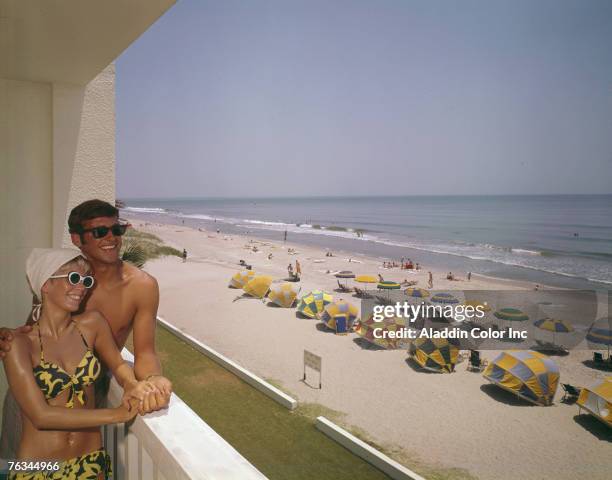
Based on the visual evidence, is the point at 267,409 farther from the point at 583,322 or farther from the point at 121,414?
the point at 583,322

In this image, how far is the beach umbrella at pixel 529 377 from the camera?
1101cm

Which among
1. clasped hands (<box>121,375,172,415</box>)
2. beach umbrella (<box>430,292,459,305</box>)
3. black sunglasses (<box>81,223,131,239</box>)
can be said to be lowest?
beach umbrella (<box>430,292,459,305</box>)

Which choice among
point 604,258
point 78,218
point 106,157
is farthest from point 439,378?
point 604,258

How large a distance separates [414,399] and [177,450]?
10.9 m

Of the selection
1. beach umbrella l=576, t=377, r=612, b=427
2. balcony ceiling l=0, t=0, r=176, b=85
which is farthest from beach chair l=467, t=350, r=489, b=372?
balcony ceiling l=0, t=0, r=176, b=85

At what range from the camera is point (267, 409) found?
924cm

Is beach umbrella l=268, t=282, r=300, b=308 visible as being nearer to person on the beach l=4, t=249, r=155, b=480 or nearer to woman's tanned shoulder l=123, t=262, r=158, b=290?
woman's tanned shoulder l=123, t=262, r=158, b=290

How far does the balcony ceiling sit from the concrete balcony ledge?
180cm

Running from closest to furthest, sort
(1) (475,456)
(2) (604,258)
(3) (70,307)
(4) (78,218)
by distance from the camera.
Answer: (3) (70,307) < (4) (78,218) < (1) (475,456) < (2) (604,258)

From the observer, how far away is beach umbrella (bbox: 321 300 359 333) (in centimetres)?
1603

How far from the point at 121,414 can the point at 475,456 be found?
9156 mm

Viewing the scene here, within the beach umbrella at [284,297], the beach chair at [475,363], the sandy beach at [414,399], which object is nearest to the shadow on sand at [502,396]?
the sandy beach at [414,399]

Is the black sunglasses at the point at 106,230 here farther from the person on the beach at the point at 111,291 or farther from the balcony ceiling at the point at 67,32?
the balcony ceiling at the point at 67,32

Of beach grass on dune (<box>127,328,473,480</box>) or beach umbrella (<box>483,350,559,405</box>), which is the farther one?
beach umbrella (<box>483,350,559,405</box>)
